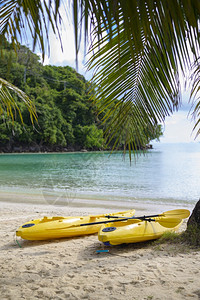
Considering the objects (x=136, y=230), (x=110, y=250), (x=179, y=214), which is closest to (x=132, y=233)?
(x=136, y=230)

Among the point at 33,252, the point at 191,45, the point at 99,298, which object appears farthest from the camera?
the point at 33,252

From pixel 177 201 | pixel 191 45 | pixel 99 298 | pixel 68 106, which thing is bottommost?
pixel 177 201

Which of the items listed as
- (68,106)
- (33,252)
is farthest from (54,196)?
(68,106)

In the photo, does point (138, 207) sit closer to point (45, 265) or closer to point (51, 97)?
point (45, 265)

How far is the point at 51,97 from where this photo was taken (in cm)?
3975

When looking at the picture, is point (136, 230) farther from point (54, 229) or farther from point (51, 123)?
point (51, 123)

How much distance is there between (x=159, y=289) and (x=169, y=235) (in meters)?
1.40

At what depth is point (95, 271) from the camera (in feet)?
9.11

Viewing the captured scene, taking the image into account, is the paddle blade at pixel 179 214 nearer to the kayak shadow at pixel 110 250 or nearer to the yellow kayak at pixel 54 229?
the kayak shadow at pixel 110 250

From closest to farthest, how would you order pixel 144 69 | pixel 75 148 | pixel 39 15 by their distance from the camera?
pixel 39 15, pixel 144 69, pixel 75 148

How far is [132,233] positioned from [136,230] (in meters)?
0.10

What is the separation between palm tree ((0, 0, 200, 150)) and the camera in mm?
962

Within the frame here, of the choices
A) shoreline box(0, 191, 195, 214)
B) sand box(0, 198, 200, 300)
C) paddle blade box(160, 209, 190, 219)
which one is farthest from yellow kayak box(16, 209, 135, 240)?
shoreline box(0, 191, 195, 214)

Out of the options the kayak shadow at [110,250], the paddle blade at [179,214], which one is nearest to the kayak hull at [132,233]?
the kayak shadow at [110,250]
